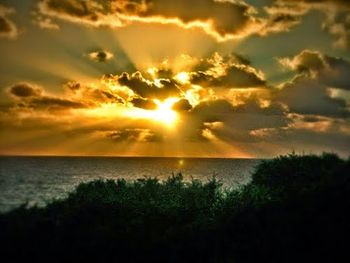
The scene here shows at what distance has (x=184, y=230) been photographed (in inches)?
838

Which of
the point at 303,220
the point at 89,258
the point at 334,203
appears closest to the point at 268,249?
the point at 303,220

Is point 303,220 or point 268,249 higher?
point 303,220

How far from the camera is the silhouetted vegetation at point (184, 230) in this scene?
59.5 ft

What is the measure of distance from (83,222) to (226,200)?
9232 millimetres

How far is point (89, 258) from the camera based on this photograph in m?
18.2

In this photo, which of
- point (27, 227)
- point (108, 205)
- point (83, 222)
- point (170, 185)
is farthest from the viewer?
point (170, 185)

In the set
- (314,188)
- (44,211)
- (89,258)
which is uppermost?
(314,188)

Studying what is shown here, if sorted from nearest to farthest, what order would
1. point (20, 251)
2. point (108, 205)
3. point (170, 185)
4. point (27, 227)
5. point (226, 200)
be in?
point (20, 251)
point (27, 227)
point (108, 205)
point (226, 200)
point (170, 185)

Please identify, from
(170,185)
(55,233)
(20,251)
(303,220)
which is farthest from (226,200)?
(20,251)

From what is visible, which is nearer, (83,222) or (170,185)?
(83,222)

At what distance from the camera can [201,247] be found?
770 inches

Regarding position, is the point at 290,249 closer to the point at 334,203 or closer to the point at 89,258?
the point at 334,203

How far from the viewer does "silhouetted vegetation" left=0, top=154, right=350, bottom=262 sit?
714 inches

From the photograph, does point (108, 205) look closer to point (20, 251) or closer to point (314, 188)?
point (20, 251)
